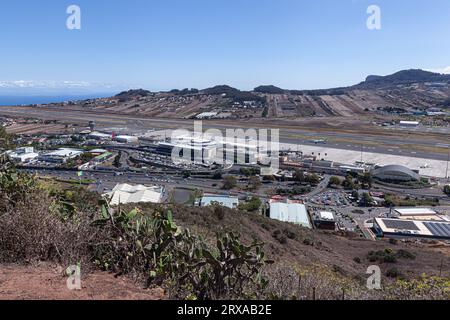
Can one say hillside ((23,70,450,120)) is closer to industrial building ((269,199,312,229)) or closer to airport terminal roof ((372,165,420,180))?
airport terminal roof ((372,165,420,180))

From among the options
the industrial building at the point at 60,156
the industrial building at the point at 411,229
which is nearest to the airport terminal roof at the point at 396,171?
the industrial building at the point at 411,229

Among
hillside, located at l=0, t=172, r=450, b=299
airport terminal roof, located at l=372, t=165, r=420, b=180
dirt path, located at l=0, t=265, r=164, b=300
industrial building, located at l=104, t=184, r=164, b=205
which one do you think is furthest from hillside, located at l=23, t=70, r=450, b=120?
dirt path, located at l=0, t=265, r=164, b=300

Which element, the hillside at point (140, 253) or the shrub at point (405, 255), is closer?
the hillside at point (140, 253)

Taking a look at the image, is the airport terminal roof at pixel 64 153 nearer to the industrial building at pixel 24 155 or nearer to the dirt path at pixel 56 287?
the industrial building at pixel 24 155

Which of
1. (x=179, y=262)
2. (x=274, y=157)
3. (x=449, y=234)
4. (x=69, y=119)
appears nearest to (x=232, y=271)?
(x=179, y=262)
